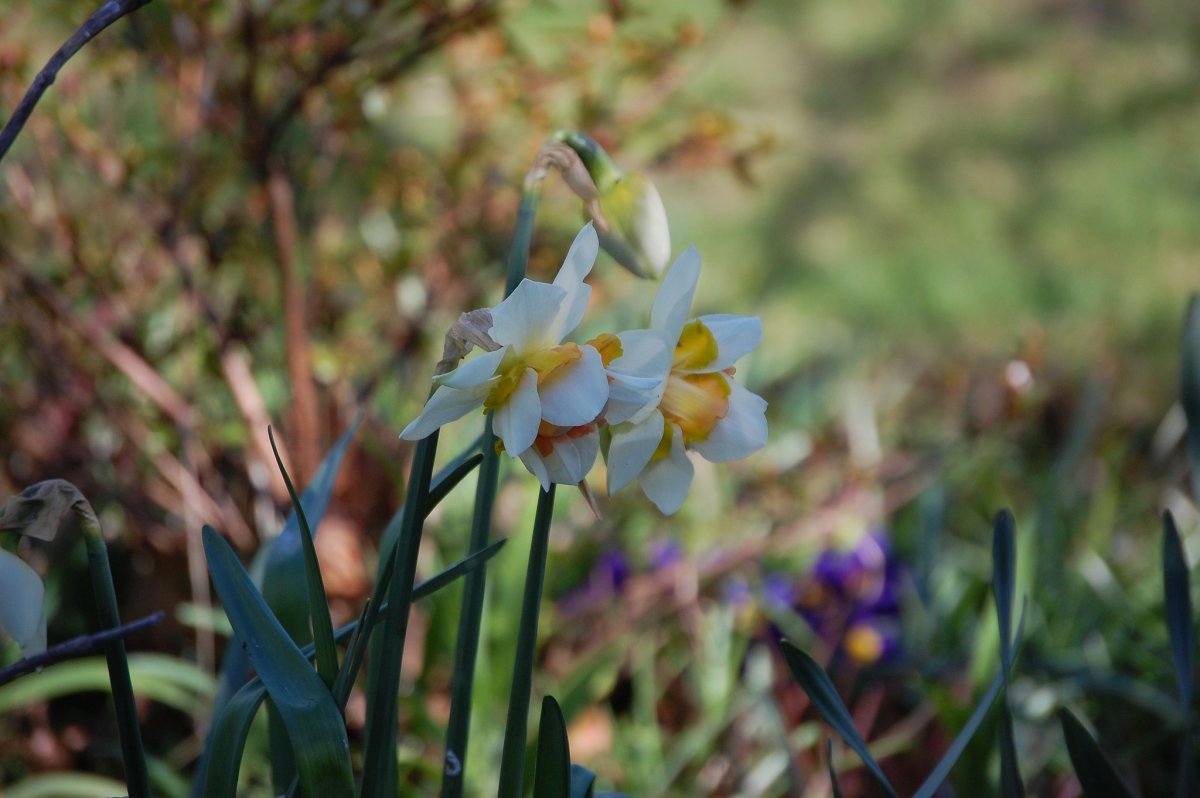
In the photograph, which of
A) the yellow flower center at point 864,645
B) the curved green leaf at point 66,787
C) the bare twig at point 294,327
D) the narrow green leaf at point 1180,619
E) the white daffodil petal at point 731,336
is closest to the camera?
the white daffodil petal at point 731,336

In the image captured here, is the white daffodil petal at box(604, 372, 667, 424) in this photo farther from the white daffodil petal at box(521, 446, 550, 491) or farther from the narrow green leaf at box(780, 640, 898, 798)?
the narrow green leaf at box(780, 640, 898, 798)

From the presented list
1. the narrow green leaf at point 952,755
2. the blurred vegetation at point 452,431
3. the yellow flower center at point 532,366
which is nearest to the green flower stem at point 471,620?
the yellow flower center at point 532,366

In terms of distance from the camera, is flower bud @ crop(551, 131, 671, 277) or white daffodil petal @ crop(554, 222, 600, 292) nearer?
white daffodil petal @ crop(554, 222, 600, 292)

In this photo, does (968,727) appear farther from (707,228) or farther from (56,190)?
(707,228)

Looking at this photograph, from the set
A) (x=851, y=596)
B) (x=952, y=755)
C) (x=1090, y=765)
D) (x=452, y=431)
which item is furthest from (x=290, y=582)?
(x=851, y=596)

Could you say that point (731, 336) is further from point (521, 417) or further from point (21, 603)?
point (21, 603)

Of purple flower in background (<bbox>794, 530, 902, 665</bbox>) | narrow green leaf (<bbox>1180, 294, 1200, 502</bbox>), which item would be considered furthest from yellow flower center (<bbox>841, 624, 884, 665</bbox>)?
narrow green leaf (<bbox>1180, 294, 1200, 502</bbox>)

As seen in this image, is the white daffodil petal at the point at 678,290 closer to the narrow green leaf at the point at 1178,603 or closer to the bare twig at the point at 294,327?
the narrow green leaf at the point at 1178,603
